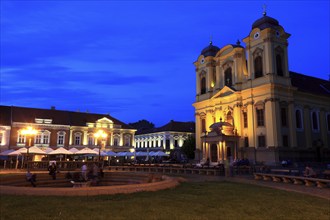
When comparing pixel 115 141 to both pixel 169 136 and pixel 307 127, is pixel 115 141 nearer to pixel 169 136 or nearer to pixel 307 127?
pixel 169 136

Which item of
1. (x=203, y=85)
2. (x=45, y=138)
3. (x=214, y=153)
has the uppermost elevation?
(x=203, y=85)

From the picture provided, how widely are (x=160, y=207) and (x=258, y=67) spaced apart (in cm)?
3910

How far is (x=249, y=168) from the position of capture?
29.4 m

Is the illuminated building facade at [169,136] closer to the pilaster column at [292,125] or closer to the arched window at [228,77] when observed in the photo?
the arched window at [228,77]

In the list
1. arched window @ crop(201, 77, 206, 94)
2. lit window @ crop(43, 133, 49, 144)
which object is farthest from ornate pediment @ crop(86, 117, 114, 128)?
arched window @ crop(201, 77, 206, 94)

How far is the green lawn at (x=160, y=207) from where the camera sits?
8867mm

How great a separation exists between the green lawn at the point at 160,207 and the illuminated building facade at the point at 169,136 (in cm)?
7026

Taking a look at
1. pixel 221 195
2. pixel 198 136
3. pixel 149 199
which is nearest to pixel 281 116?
pixel 198 136

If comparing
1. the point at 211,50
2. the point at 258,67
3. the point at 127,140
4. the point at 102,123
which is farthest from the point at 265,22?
the point at 127,140

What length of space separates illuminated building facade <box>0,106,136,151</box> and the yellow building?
82.4 ft

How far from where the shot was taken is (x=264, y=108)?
42.6 m

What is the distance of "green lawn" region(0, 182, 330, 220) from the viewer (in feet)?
29.1

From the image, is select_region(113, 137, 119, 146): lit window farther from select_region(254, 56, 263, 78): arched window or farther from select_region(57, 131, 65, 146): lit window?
select_region(254, 56, 263, 78): arched window

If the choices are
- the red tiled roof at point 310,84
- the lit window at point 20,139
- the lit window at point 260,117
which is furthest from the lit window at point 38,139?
the red tiled roof at point 310,84
